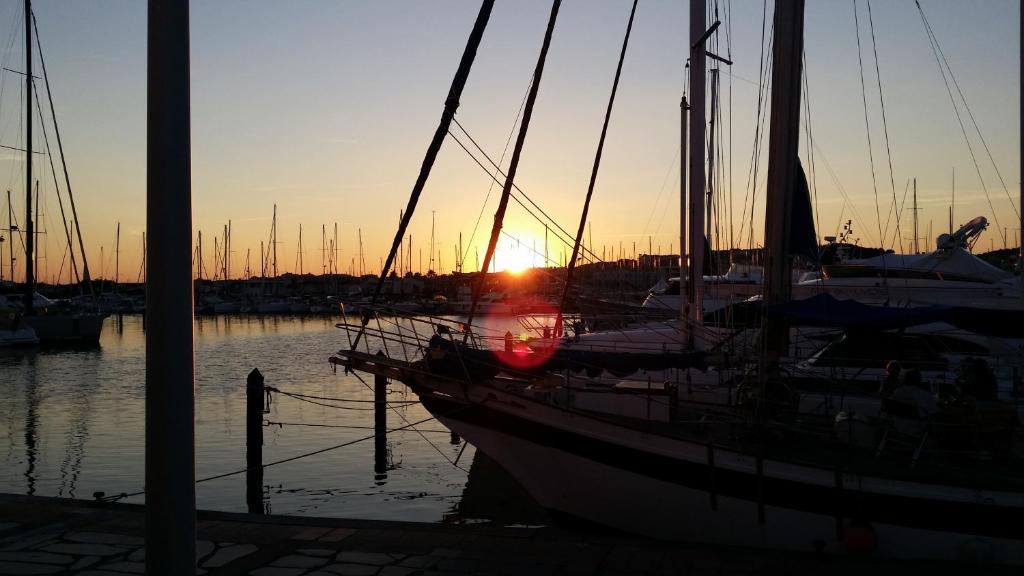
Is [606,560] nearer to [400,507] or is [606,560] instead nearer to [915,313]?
[915,313]

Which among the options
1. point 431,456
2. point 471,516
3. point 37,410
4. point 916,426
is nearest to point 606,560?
point 916,426

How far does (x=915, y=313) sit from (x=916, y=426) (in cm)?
141

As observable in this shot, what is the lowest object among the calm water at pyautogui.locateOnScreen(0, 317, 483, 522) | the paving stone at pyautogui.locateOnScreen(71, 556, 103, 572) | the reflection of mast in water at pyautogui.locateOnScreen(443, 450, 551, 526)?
the reflection of mast in water at pyautogui.locateOnScreen(443, 450, 551, 526)

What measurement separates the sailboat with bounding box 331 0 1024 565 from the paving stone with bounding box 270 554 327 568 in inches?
163

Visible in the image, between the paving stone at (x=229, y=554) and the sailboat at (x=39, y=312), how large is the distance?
48.1 meters

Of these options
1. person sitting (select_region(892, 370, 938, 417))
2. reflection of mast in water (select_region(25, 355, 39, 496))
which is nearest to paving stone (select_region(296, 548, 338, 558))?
person sitting (select_region(892, 370, 938, 417))

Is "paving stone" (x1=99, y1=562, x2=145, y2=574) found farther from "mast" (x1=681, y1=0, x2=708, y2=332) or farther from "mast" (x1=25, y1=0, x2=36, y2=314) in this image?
"mast" (x1=25, y1=0, x2=36, y2=314)

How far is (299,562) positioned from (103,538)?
2.03m

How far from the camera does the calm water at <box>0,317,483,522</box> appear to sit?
15789mm

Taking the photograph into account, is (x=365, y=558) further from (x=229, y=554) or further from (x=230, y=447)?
(x=230, y=447)

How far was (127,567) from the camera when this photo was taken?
708cm

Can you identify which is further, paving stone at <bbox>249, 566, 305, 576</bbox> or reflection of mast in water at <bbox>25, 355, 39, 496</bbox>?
reflection of mast in water at <bbox>25, 355, 39, 496</bbox>

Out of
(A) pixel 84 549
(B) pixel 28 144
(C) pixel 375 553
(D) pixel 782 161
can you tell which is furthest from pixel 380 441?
(B) pixel 28 144

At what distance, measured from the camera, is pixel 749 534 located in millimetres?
9453
